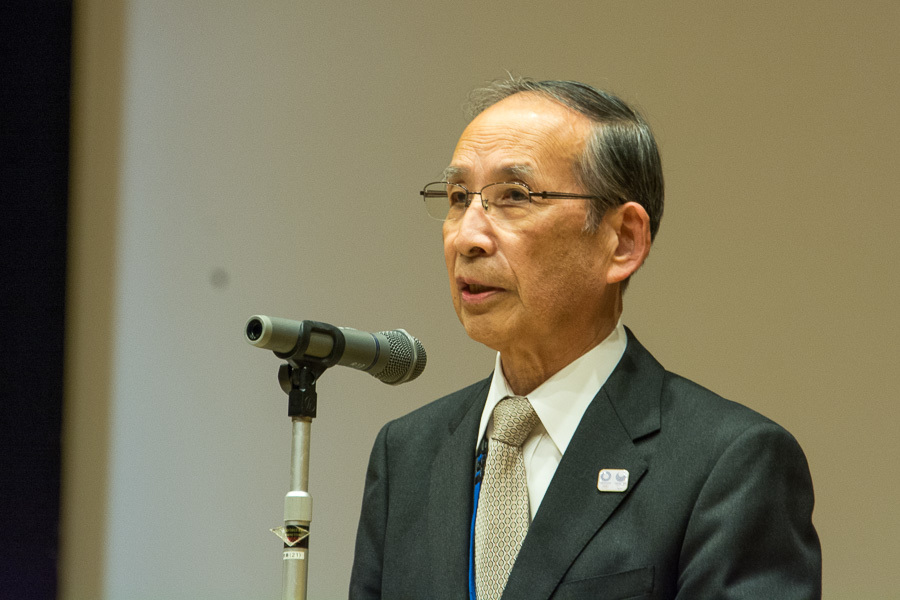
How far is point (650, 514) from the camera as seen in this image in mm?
1744

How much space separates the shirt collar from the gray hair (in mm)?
253

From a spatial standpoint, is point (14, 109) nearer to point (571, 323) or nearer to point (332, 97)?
point (332, 97)

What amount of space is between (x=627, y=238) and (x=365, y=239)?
1.79 metres

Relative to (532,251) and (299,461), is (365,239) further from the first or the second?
(299,461)

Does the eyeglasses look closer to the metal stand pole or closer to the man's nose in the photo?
the man's nose

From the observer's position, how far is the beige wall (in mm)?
3207

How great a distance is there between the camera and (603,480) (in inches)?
71.5

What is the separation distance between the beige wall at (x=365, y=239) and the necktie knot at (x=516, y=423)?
1.45m

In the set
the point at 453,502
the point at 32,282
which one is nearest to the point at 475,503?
the point at 453,502

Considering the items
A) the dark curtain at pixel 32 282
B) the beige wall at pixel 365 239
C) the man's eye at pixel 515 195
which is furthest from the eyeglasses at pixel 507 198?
the dark curtain at pixel 32 282

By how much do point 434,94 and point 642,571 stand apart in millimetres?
2331

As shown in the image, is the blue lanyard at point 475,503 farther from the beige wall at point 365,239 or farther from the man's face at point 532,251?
the beige wall at point 365,239

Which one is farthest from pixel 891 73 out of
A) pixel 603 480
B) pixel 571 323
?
pixel 603 480

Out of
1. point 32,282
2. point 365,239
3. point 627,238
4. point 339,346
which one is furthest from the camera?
point 32,282
